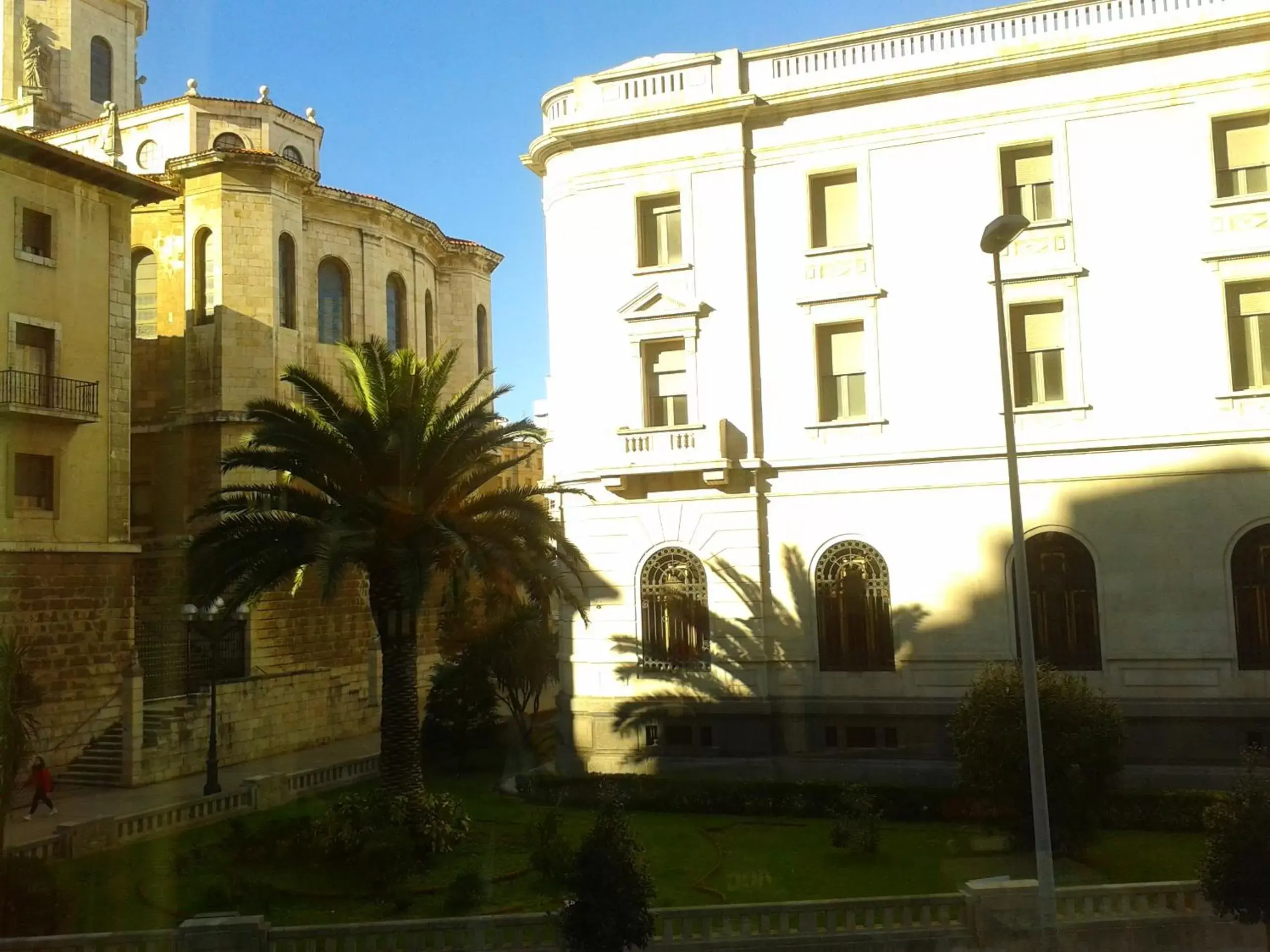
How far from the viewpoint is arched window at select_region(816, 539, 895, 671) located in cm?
2058

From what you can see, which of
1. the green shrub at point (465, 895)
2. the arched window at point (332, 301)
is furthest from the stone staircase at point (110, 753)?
the arched window at point (332, 301)

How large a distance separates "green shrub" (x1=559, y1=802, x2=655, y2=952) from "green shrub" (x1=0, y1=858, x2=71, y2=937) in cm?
622

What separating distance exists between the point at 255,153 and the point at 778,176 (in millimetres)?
17748

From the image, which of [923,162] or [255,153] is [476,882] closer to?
[923,162]

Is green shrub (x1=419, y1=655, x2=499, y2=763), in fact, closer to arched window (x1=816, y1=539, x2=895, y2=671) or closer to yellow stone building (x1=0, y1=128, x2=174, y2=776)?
yellow stone building (x1=0, y1=128, x2=174, y2=776)

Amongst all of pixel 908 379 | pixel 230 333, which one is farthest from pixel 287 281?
pixel 908 379

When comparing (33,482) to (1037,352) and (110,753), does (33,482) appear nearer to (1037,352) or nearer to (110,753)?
(110,753)

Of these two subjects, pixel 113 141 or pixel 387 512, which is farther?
pixel 113 141

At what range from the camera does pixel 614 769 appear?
21406 mm

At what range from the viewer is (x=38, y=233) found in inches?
1013

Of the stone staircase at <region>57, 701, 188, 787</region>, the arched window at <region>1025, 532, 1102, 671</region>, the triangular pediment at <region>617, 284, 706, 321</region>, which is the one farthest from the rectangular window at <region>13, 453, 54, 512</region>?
the arched window at <region>1025, 532, 1102, 671</region>

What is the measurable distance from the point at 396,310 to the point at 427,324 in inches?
98.2

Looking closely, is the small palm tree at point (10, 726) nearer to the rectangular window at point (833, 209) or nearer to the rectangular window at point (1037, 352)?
the rectangular window at point (833, 209)

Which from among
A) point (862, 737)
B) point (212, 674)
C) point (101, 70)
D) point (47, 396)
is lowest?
point (862, 737)
